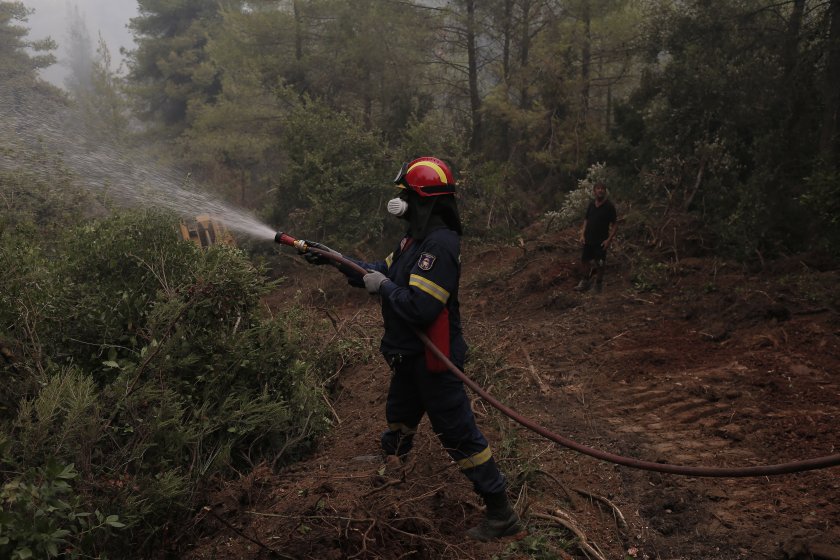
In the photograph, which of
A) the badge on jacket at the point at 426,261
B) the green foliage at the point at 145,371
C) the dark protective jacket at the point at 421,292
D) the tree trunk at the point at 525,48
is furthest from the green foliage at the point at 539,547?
the tree trunk at the point at 525,48

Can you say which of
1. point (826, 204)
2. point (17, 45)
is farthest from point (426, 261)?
point (17, 45)

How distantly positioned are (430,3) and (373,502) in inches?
781

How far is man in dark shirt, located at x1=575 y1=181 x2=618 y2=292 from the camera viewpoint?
10.1 meters

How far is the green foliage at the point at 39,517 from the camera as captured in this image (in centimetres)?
255

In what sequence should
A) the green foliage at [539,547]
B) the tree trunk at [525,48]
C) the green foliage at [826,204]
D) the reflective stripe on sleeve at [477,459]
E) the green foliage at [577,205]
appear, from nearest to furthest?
1. the green foliage at [539,547]
2. the reflective stripe on sleeve at [477,459]
3. the green foliage at [826,204]
4. the green foliage at [577,205]
5. the tree trunk at [525,48]

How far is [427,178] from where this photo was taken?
3.75m

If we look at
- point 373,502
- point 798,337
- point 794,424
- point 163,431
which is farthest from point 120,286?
point 798,337

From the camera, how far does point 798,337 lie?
24.3 ft

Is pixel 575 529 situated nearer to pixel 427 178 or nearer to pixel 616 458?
pixel 616 458

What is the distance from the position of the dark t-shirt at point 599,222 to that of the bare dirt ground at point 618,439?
0.93m

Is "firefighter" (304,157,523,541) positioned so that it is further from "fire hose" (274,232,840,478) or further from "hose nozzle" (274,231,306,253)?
"hose nozzle" (274,231,306,253)

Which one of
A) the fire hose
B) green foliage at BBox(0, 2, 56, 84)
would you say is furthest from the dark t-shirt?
green foliage at BBox(0, 2, 56, 84)

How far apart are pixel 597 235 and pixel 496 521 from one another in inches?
294

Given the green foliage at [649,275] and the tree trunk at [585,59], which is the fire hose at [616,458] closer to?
the green foliage at [649,275]
